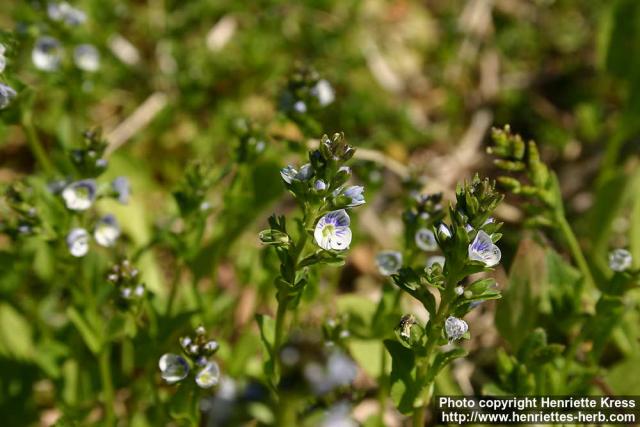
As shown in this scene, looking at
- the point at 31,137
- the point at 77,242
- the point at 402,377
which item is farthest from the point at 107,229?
the point at 402,377

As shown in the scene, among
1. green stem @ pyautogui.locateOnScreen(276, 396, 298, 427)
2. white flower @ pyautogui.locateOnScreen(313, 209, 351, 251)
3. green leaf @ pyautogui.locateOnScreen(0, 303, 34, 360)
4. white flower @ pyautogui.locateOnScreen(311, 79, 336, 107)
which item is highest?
white flower @ pyautogui.locateOnScreen(311, 79, 336, 107)

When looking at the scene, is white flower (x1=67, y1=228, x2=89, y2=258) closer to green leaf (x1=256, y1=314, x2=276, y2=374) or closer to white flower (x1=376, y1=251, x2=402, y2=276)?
green leaf (x1=256, y1=314, x2=276, y2=374)

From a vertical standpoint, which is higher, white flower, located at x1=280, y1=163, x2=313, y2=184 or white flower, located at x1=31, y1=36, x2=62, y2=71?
white flower, located at x1=31, y1=36, x2=62, y2=71

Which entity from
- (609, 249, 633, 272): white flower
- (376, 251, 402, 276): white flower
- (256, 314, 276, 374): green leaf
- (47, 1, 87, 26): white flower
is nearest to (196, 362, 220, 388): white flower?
(256, 314, 276, 374): green leaf

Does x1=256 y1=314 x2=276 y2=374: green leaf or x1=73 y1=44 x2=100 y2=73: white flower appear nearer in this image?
x1=256 y1=314 x2=276 y2=374: green leaf

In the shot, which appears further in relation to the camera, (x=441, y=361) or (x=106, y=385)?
(x=106, y=385)

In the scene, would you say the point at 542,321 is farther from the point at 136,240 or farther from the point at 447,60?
the point at 447,60

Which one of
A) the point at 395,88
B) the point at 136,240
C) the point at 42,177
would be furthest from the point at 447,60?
the point at 42,177

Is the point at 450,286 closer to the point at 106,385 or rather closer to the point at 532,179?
the point at 532,179
